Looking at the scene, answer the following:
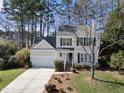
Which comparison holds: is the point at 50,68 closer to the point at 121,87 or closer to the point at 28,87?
the point at 28,87

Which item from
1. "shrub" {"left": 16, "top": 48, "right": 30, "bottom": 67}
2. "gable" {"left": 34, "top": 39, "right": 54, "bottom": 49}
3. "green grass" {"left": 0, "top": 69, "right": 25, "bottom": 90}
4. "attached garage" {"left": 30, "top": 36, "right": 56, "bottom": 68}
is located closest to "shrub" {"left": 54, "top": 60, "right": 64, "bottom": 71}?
"attached garage" {"left": 30, "top": 36, "right": 56, "bottom": 68}

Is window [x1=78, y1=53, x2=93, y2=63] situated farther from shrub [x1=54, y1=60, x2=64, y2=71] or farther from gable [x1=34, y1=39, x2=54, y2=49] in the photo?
gable [x1=34, y1=39, x2=54, y2=49]

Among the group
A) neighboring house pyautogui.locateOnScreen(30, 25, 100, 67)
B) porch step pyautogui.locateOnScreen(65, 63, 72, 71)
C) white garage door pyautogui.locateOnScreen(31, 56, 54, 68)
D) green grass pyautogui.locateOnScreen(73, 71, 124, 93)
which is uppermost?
neighboring house pyautogui.locateOnScreen(30, 25, 100, 67)

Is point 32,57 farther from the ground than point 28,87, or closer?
farther from the ground

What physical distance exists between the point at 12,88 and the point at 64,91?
5898 mm

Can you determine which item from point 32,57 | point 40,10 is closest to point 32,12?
point 40,10

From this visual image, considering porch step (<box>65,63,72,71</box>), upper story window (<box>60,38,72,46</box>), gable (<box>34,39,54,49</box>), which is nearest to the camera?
porch step (<box>65,63,72,71</box>)

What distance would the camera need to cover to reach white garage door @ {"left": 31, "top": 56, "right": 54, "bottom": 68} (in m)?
43.4

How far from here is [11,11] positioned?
5825cm

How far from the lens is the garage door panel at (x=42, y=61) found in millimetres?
43438

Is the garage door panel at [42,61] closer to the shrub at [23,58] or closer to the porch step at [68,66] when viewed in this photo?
the shrub at [23,58]

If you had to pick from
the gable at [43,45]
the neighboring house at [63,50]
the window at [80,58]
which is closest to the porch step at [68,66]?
the neighboring house at [63,50]

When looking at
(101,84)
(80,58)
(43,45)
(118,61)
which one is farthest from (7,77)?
(118,61)

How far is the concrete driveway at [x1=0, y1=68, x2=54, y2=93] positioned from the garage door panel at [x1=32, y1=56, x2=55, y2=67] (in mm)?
3915
